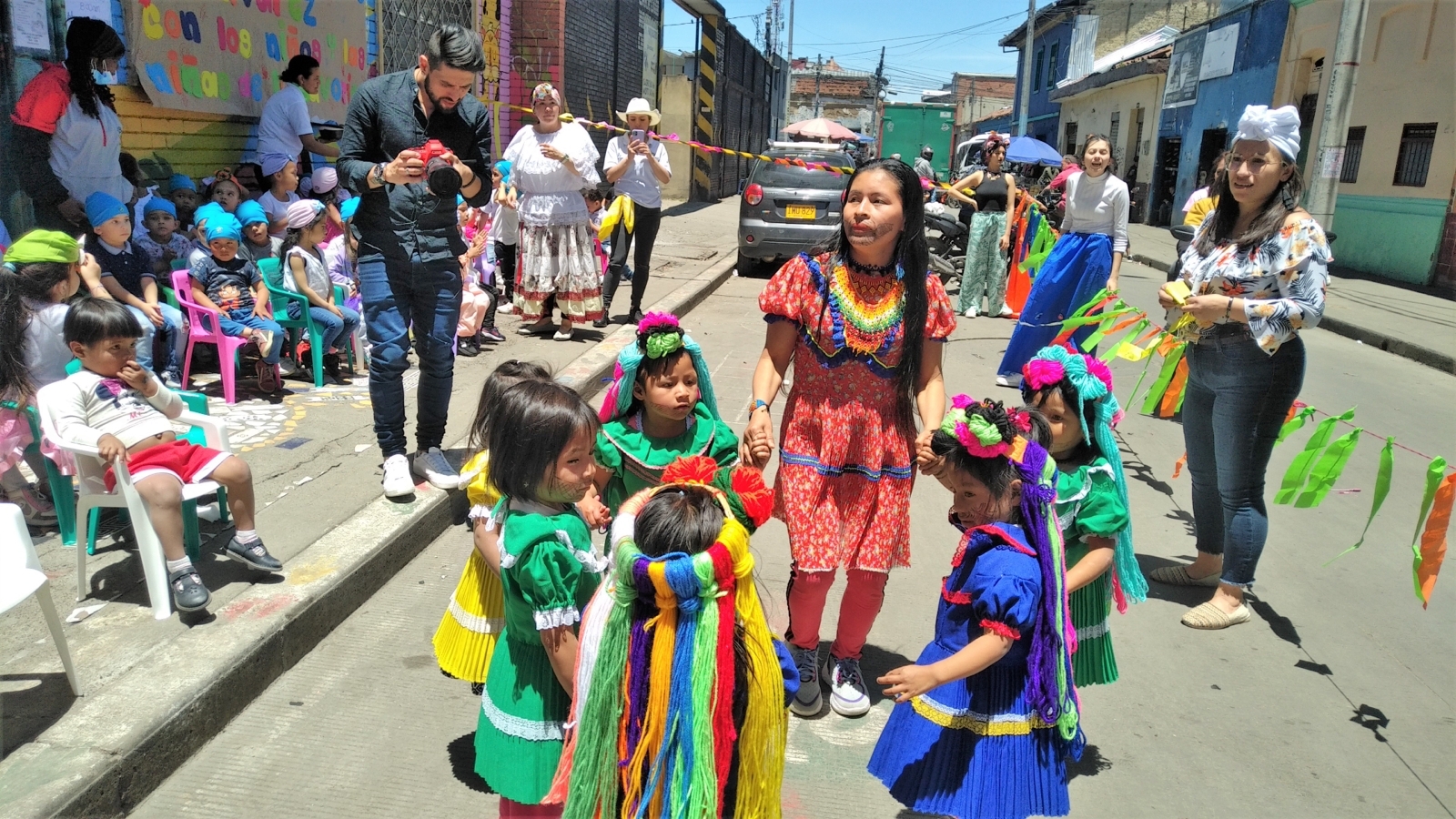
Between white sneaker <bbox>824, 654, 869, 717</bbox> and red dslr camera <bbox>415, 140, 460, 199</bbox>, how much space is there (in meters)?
2.40

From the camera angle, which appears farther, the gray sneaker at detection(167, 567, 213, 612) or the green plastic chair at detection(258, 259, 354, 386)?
the green plastic chair at detection(258, 259, 354, 386)

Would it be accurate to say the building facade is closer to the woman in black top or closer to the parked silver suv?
the woman in black top

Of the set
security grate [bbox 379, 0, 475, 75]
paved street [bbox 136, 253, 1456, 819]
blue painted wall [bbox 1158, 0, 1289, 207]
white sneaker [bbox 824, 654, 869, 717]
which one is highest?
blue painted wall [bbox 1158, 0, 1289, 207]

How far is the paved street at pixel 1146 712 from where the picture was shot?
271 centimetres

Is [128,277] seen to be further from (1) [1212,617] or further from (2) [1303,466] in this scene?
(2) [1303,466]

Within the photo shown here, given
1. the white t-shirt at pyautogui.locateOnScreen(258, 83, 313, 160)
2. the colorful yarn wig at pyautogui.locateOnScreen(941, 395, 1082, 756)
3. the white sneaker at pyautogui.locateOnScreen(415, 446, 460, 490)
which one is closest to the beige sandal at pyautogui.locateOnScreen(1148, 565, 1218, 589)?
the colorful yarn wig at pyautogui.locateOnScreen(941, 395, 1082, 756)

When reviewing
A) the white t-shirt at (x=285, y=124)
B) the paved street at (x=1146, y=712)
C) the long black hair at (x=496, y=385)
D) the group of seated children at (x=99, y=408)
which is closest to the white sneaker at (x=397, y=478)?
the paved street at (x=1146, y=712)

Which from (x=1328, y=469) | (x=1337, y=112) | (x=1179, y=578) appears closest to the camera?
(x=1328, y=469)

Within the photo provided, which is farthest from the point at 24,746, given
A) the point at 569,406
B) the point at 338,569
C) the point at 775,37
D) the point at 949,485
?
the point at 775,37

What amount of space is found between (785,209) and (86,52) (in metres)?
7.68

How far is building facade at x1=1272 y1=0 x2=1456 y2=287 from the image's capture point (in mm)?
14195

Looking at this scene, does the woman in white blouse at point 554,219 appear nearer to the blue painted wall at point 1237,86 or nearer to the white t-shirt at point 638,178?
the white t-shirt at point 638,178

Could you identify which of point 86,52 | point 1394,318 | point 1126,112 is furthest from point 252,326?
point 1126,112

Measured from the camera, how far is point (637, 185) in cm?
847
